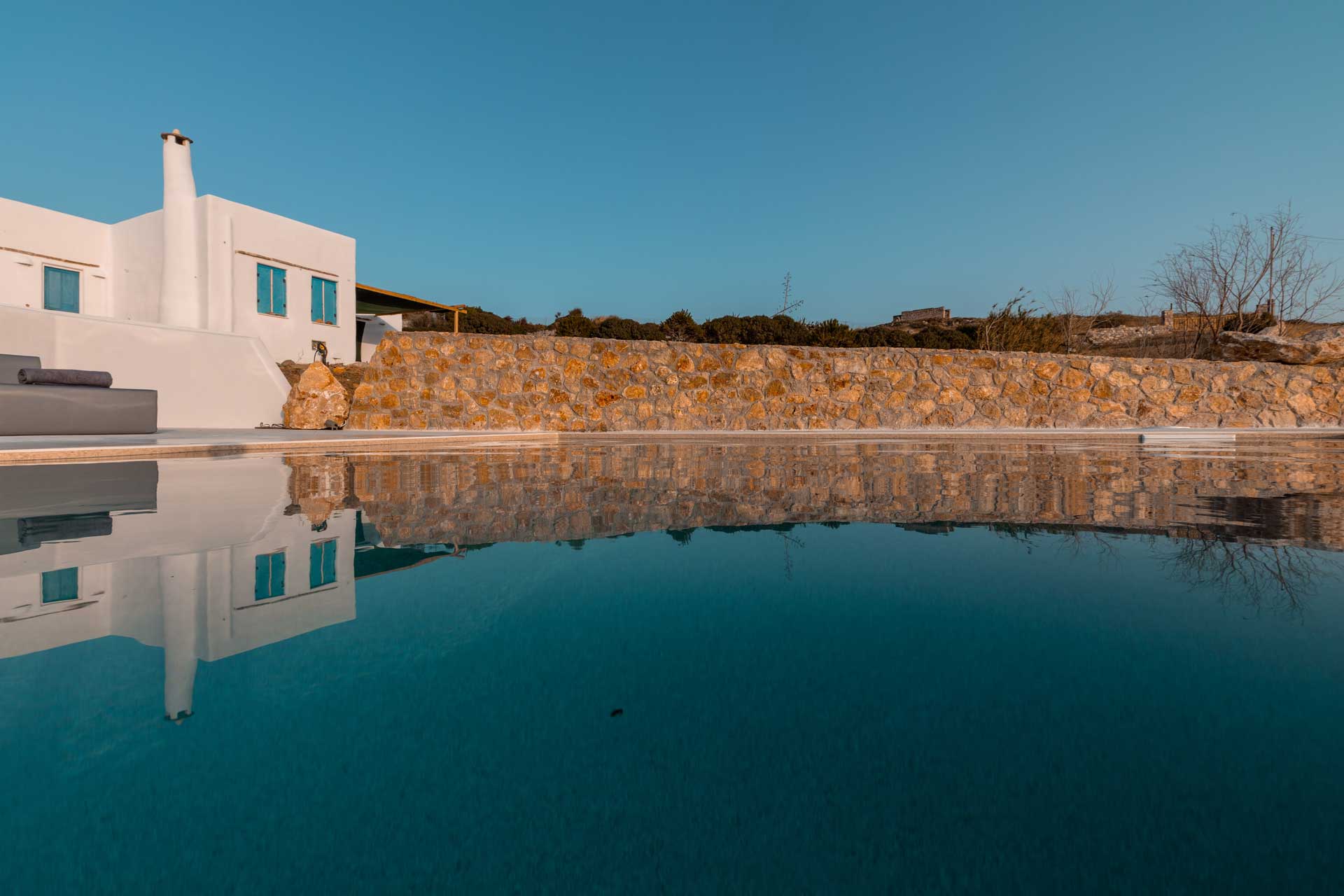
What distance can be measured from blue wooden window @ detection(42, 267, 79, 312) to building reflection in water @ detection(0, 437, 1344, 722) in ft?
48.1

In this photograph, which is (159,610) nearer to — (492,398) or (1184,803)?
(1184,803)

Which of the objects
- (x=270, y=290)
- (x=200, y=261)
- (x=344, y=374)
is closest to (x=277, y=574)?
(x=344, y=374)

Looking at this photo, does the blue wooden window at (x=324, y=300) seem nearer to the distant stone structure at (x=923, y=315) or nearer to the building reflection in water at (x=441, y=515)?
the building reflection in water at (x=441, y=515)

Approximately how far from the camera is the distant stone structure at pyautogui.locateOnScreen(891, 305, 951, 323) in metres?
45.8

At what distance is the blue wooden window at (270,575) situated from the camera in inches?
74.5

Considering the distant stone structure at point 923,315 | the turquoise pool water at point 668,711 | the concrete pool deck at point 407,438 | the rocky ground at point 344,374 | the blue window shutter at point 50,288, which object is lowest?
the turquoise pool water at point 668,711

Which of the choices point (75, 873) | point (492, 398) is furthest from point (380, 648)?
point (492, 398)

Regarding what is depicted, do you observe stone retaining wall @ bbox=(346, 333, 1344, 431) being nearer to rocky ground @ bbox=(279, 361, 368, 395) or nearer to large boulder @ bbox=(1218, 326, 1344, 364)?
large boulder @ bbox=(1218, 326, 1344, 364)

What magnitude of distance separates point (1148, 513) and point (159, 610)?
4137 millimetres

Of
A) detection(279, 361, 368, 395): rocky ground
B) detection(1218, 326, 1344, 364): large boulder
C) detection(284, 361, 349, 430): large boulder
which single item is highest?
detection(1218, 326, 1344, 364): large boulder

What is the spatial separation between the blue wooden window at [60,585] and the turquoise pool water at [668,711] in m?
0.02

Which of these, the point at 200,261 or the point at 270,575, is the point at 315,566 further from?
the point at 200,261

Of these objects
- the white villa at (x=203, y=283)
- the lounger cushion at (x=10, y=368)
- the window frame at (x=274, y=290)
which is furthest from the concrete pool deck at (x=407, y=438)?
the window frame at (x=274, y=290)

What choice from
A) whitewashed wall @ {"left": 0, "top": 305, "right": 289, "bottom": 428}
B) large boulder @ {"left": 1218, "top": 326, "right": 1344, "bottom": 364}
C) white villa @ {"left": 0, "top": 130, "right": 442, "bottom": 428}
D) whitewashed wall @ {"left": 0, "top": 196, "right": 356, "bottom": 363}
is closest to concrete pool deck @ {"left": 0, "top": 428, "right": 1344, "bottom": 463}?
whitewashed wall @ {"left": 0, "top": 305, "right": 289, "bottom": 428}
